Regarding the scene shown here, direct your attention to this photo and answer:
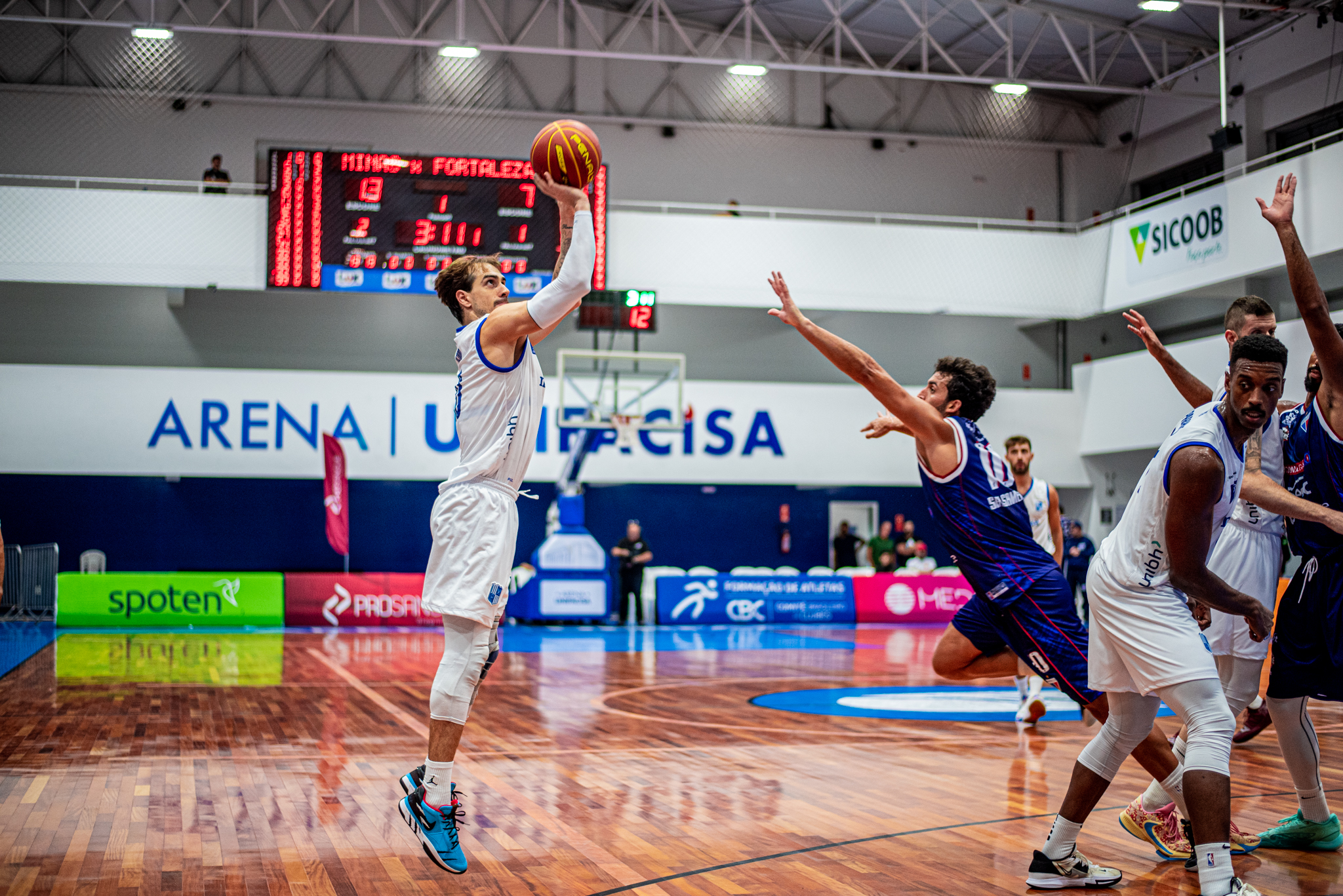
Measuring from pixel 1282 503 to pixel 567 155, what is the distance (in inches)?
112

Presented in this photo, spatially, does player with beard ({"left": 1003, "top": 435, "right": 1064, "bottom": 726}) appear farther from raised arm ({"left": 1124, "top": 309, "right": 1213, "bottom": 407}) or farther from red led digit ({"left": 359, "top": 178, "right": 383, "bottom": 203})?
red led digit ({"left": 359, "top": 178, "right": 383, "bottom": 203})

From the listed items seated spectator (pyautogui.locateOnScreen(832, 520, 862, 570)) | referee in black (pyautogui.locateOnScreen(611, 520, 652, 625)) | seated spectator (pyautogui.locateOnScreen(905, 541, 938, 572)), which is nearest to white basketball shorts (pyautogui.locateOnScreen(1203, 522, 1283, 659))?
referee in black (pyautogui.locateOnScreen(611, 520, 652, 625))

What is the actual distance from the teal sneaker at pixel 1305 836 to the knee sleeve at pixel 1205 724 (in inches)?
41.4

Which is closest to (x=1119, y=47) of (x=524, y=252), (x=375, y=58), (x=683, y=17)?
(x=683, y=17)

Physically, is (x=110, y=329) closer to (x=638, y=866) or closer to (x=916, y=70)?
(x=916, y=70)

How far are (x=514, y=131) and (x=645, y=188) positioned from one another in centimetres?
259

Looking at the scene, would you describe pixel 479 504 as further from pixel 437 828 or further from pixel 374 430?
pixel 374 430

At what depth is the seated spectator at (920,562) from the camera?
19703mm

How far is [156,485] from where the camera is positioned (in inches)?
806

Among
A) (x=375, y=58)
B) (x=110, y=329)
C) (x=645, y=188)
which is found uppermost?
(x=375, y=58)

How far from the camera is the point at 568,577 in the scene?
1800cm

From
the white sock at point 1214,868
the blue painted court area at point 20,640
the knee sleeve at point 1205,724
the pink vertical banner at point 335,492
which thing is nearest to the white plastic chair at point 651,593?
the pink vertical banner at point 335,492

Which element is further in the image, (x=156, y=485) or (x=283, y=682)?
(x=156, y=485)

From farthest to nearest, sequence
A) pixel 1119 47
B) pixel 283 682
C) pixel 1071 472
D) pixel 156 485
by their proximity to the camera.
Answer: pixel 1071 472 < pixel 156 485 < pixel 1119 47 < pixel 283 682
